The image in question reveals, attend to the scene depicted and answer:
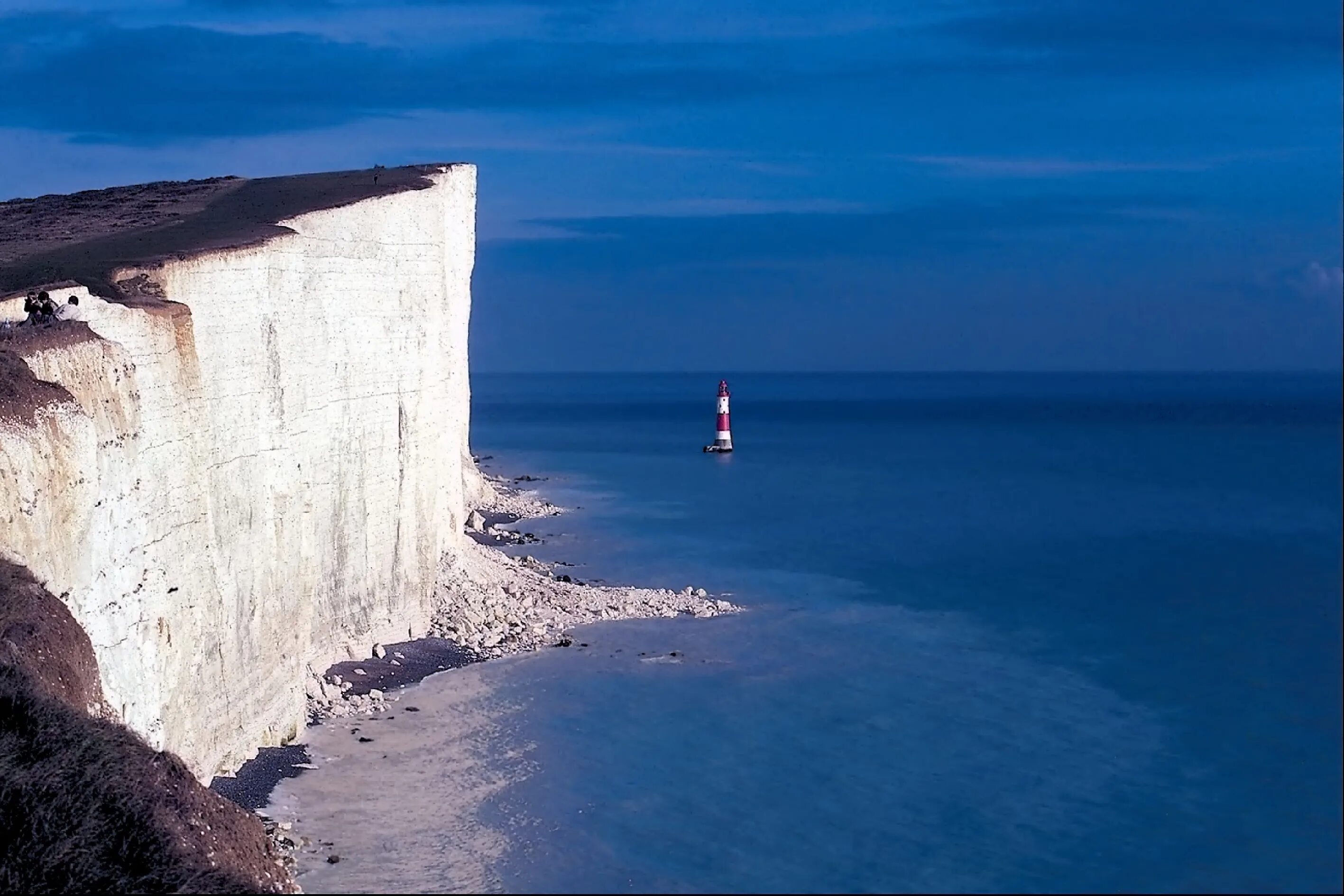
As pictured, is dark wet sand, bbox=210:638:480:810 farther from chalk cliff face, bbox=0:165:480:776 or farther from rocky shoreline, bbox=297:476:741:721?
chalk cliff face, bbox=0:165:480:776

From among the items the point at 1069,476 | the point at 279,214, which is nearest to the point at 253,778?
the point at 279,214

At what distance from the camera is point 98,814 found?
6.34 meters

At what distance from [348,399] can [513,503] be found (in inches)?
889

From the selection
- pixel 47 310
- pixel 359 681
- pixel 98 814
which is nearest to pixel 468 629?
pixel 359 681

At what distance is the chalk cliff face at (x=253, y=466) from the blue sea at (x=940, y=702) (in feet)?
7.70

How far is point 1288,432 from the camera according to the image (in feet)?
251

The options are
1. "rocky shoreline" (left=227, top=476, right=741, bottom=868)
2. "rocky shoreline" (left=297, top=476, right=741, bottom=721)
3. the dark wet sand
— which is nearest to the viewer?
the dark wet sand

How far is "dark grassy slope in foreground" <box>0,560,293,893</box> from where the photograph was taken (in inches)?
235

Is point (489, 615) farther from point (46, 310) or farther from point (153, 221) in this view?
point (46, 310)

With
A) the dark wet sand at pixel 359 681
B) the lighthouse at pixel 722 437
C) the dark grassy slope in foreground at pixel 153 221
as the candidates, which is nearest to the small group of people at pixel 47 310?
the dark grassy slope in foreground at pixel 153 221

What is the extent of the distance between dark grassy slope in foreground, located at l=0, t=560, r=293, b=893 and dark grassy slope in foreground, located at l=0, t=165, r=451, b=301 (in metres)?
7.12

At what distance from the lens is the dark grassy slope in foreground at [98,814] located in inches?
235

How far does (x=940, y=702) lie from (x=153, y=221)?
50.2 ft

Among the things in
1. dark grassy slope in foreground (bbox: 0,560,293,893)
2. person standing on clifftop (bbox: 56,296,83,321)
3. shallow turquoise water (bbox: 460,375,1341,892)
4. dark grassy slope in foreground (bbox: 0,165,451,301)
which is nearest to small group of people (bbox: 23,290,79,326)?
person standing on clifftop (bbox: 56,296,83,321)
